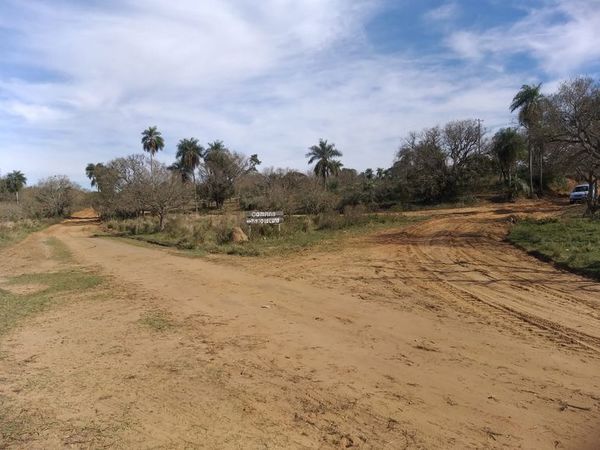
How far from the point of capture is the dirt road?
431 centimetres

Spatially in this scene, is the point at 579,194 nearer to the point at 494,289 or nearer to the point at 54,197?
the point at 494,289

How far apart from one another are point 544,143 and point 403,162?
2354cm

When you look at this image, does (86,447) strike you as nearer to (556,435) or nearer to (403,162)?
(556,435)

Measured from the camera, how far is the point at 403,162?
47.7 meters

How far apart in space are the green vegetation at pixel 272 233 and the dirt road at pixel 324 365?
7.89 meters

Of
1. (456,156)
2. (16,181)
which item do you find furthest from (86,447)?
(16,181)

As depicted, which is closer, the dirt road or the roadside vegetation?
the dirt road

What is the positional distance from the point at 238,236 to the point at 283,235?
2.49 metres

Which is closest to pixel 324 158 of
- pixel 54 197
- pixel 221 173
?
pixel 221 173

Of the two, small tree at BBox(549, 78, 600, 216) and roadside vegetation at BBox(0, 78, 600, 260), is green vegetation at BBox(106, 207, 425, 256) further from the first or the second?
small tree at BBox(549, 78, 600, 216)

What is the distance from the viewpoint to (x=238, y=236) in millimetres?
21750

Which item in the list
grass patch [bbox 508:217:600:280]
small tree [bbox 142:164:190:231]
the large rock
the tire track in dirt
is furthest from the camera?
small tree [bbox 142:164:190:231]

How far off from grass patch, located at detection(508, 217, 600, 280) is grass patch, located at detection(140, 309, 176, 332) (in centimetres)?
931

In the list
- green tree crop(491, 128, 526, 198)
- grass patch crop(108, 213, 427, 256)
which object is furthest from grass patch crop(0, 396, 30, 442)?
green tree crop(491, 128, 526, 198)
